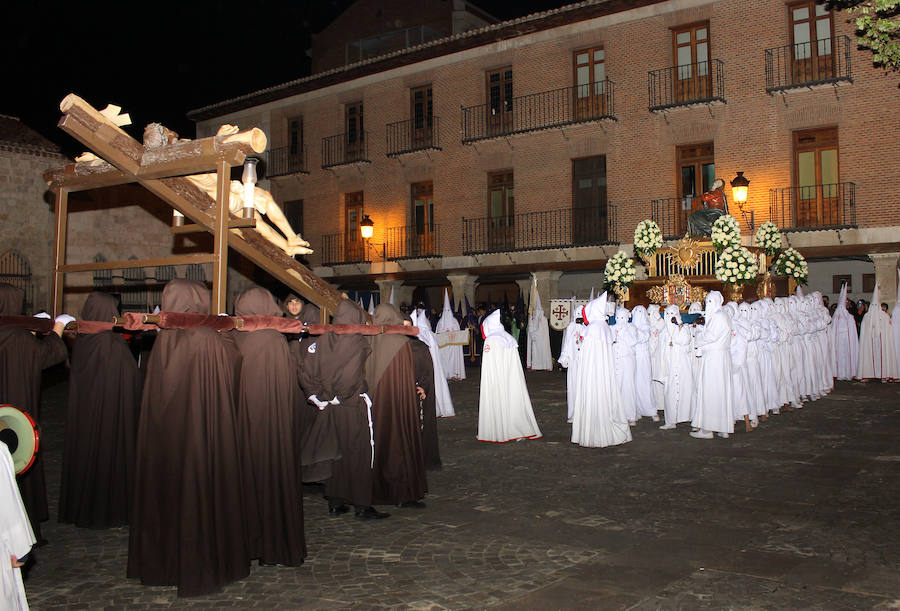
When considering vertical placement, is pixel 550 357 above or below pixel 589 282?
below

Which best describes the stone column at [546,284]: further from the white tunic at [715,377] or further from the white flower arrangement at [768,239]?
the white tunic at [715,377]

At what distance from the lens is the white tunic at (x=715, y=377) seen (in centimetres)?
1000

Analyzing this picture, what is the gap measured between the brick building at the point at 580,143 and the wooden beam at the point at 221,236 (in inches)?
671

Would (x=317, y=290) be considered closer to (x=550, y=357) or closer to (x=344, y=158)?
(x=550, y=357)

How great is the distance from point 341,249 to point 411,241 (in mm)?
3104

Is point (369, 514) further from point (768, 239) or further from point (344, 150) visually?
point (344, 150)

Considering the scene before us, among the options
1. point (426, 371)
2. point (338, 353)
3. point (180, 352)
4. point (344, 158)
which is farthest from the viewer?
point (344, 158)

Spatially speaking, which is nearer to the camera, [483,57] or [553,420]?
[553,420]

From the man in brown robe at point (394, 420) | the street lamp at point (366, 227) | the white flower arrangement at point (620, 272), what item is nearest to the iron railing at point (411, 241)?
the street lamp at point (366, 227)

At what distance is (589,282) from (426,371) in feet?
58.8

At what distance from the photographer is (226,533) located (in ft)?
15.5

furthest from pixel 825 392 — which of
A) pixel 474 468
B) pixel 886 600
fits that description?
pixel 886 600

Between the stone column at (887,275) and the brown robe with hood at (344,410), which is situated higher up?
the stone column at (887,275)

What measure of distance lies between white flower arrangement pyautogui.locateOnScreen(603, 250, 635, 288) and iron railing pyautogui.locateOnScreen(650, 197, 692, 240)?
6.97 meters
